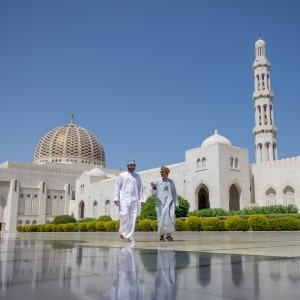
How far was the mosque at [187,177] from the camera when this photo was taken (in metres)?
26.7

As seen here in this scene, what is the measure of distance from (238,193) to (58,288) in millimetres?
27629

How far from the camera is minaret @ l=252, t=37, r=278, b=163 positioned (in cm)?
3020

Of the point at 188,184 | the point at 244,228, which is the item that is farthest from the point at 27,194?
the point at 244,228

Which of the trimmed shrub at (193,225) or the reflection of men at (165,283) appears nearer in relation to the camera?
the reflection of men at (165,283)

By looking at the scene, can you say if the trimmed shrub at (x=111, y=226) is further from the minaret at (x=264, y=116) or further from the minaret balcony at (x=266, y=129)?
the minaret balcony at (x=266, y=129)

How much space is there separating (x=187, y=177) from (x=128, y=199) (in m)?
22.7

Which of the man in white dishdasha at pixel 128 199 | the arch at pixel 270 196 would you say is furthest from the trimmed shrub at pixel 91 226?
the man in white dishdasha at pixel 128 199

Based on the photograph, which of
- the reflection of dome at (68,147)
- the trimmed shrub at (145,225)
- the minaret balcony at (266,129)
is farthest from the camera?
the reflection of dome at (68,147)

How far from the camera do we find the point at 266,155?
3042 cm

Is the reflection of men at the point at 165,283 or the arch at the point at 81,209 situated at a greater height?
the arch at the point at 81,209

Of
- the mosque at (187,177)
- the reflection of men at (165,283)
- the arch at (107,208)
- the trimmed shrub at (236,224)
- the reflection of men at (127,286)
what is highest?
the mosque at (187,177)

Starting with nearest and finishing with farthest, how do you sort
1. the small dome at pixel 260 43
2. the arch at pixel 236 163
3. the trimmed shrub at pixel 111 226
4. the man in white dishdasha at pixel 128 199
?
the man in white dishdasha at pixel 128 199
the trimmed shrub at pixel 111 226
the arch at pixel 236 163
the small dome at pixel 260 43

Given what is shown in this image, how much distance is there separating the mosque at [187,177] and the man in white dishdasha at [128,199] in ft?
66.3

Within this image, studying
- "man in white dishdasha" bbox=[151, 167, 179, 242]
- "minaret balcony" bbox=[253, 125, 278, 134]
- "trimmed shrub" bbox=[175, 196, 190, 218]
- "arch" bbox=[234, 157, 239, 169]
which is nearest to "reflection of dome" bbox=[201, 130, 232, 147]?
"arch" bbox=[234, 157, 239, 169]
